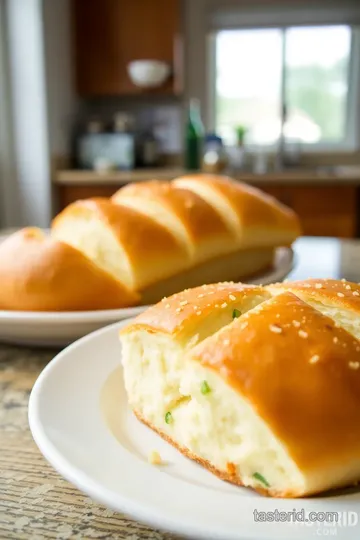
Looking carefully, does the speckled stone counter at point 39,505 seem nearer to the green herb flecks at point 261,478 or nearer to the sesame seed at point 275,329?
the green herb flecks at point 261,478

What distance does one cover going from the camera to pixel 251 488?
48 centimetres

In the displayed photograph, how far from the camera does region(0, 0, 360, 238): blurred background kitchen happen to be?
10.6ft

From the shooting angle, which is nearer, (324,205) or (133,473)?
(133,473)

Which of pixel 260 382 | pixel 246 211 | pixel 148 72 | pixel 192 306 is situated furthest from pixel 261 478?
pixel 148 72

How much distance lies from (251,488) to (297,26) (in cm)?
376

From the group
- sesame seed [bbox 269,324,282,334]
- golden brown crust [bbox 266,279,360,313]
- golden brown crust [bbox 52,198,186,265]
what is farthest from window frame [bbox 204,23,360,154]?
sesame seed [bbox 269,324,282,334]

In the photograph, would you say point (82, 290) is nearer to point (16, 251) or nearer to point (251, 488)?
point (16, 251)

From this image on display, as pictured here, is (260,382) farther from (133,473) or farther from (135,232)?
(135,232)

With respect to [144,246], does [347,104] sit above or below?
above

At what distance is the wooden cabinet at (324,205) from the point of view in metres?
3.07

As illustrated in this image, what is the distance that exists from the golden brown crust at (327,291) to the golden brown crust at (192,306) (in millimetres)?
30

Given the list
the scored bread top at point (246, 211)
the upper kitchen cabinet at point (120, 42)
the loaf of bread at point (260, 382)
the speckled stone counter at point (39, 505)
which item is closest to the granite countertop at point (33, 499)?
the speckled stone counter at point (39, 505)

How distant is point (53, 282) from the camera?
893mm

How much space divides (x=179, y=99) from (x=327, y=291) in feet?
11.4
